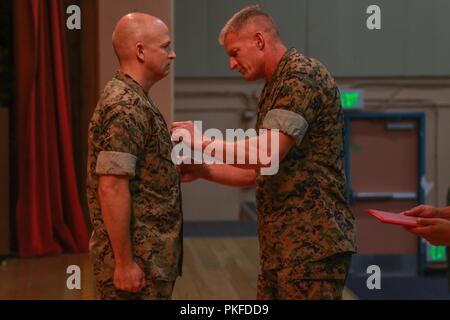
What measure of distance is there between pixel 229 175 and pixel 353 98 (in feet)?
16.7

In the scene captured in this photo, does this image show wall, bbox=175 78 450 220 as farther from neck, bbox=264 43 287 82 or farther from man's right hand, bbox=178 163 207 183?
neck, bbox=264 43 287 82

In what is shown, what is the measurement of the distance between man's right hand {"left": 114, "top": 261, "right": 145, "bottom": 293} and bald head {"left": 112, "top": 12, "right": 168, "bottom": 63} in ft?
1.91

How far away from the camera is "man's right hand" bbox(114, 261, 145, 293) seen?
208cm

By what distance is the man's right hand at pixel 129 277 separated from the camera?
2.08 metres

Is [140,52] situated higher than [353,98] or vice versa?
[140,52]

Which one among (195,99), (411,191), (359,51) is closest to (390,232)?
(411,191)

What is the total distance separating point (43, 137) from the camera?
4.68 meters

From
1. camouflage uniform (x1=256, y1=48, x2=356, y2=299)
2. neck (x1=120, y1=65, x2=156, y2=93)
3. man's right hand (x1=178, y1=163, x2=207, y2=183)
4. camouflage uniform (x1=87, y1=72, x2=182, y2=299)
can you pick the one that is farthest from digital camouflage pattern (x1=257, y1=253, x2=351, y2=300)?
neck (x1=120, y1=65, x2=156, y2=93)

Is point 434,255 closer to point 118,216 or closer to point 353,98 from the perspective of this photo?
point 353,98

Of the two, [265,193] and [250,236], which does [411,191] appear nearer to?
[250,236]

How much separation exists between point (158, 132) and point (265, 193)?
376 millimetres

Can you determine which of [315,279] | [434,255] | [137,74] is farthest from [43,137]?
[434,255]

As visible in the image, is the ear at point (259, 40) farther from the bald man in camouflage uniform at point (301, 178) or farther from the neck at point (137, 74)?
the neck at point (137, 74)

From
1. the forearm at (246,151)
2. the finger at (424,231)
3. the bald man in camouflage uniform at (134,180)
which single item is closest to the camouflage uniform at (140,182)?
the bald man in camouflage uniform at (134,180)
